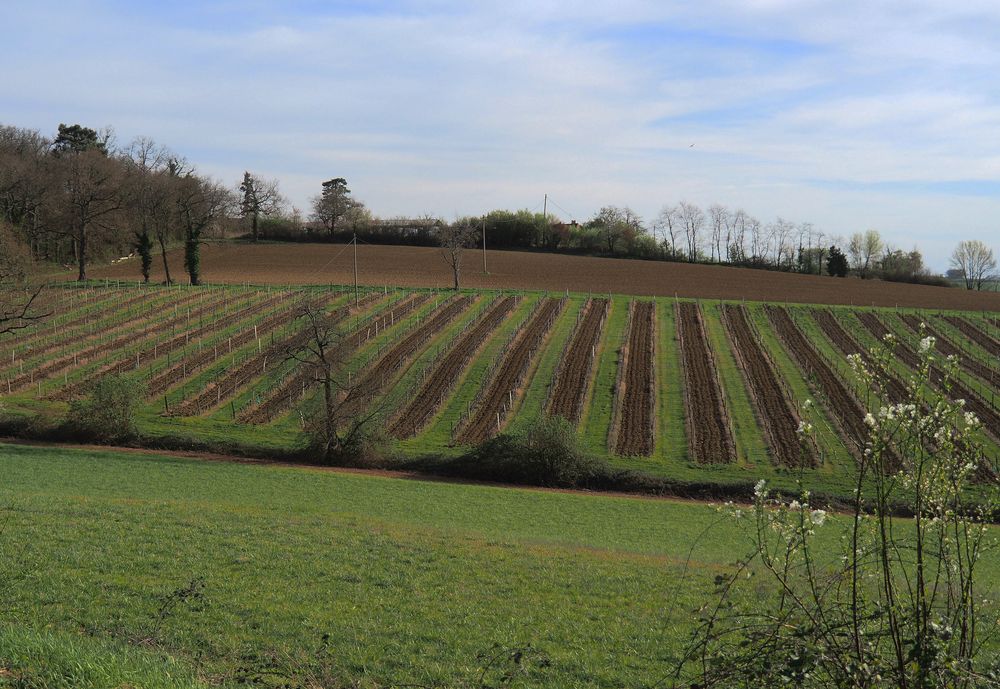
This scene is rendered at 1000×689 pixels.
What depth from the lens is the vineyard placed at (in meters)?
39.9

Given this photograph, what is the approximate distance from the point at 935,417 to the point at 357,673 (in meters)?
8.36

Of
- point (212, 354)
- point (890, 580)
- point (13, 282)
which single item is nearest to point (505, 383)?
point (212, 354)

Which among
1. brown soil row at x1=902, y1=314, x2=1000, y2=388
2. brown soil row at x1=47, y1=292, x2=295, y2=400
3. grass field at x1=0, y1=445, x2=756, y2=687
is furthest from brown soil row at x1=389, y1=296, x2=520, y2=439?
brown soil row at x1=902, y1=314, x2=1000, y2=388

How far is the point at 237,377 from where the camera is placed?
49938 mm

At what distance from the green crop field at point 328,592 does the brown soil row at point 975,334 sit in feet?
118

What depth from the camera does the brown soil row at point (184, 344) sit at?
157ft

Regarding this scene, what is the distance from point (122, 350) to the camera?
5466 cm

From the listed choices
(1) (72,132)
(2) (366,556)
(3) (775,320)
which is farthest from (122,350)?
(1) (72,132)

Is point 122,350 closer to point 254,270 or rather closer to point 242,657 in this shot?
point 254,270

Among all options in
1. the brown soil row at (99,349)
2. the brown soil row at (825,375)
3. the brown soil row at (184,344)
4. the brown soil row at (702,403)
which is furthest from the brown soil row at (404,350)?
the brown soil row at (825,375)

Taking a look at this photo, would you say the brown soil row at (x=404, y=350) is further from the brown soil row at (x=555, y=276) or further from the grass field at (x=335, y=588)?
the grass field at (x=335, y=588)

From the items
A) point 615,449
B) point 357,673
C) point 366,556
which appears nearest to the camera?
point 357,673

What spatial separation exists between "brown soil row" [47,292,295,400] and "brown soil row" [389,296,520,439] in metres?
15.8

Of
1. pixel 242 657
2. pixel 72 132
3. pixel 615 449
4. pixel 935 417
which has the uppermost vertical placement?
pixel 72 132
